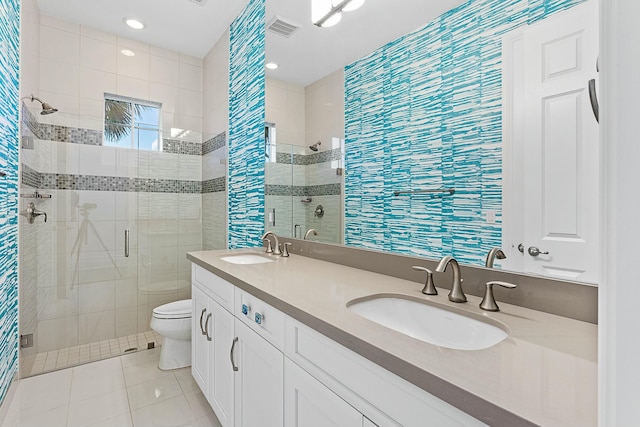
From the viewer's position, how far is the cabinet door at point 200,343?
70.9 inches

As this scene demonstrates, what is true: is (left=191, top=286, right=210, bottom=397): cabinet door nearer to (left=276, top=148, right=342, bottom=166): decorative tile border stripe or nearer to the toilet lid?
the toilet lid

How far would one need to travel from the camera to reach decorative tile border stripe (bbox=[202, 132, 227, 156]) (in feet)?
9.96

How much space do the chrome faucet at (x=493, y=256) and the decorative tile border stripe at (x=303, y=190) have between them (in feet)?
2.77

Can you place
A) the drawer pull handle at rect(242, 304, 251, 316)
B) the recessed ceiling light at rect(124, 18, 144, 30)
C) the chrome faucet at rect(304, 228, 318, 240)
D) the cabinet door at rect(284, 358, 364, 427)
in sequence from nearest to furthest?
the cabinet door at rect(284, 358, 364, 427) → the drawer pull handle at rect(242, 304, 251, 316) → the chrome faucet at rect(304, 228, 318, 240) → the recessed ceiling light at rect(124, 18, 144, 30)

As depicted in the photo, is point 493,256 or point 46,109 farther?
point 46,109

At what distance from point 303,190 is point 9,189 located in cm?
175

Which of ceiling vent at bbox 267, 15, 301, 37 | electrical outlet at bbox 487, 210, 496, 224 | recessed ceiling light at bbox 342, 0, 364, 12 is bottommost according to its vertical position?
electrical outlet at bbox 487, 210, 496, 224

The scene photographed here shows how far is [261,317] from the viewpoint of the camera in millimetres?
1200

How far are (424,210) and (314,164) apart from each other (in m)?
0.87

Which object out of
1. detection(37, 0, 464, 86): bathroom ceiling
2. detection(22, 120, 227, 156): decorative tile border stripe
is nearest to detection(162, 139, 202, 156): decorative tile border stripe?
detection(22, 120, 227, 156): decorative tile border stripe

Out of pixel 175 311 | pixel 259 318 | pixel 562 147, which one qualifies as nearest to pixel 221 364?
pixel 259 318

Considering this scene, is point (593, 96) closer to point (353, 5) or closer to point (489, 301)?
point (489, 301)

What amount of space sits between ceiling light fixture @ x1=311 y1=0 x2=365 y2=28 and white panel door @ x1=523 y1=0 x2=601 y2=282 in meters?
1.00

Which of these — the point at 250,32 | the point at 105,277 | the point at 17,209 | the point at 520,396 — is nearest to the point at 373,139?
the point at 520,396
